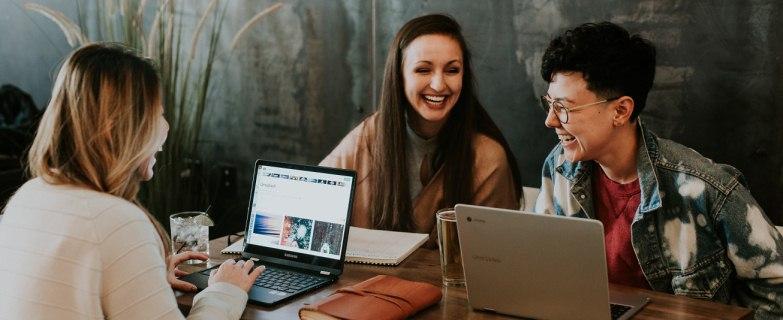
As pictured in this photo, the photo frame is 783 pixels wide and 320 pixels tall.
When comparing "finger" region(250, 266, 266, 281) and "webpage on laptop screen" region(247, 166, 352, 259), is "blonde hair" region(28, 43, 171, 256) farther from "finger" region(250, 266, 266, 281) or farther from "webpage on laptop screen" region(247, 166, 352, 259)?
"webpage on laptop screen" region(247, 166, 352, 259)

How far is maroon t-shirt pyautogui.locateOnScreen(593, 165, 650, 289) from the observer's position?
2.17m

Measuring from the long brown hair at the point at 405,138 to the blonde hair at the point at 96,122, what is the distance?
116 centimetres

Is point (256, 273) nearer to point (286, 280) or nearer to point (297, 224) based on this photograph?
point (286, 280)

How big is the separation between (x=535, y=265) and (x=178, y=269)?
91 cm

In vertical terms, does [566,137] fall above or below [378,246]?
above

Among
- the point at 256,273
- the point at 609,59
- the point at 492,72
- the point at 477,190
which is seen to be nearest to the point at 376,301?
the point at 256,273

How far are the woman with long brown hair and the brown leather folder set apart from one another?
0.79 m

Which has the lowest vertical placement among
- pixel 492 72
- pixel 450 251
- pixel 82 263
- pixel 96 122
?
pixel 450 251

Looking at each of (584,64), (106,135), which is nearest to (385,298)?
(106,135)

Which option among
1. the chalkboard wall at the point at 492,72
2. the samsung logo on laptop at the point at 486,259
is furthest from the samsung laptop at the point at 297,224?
the chalkboard wall at the point at 492,72

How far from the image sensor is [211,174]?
4367mm

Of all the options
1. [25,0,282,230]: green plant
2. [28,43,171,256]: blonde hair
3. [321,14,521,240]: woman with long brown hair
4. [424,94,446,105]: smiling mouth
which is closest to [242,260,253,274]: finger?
[28,43,171,256]: blonde hair

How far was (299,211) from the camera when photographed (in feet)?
6.88

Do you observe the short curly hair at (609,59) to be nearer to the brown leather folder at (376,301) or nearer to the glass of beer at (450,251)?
the glass of beer at (450,251)
